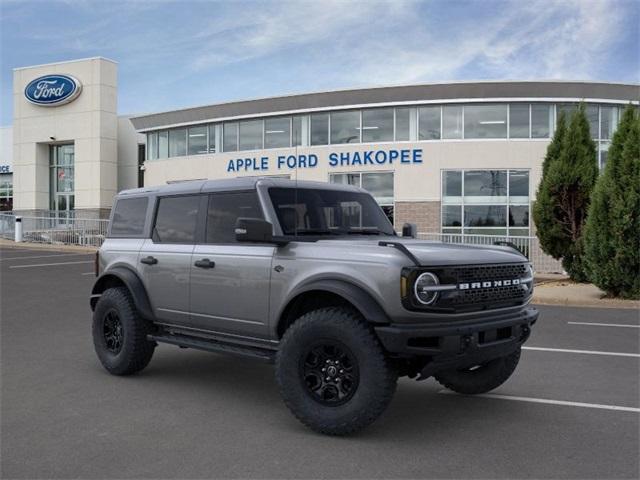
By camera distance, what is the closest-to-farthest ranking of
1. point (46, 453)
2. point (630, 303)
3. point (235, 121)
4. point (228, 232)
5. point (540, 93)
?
point (46, 453) < point (228, 232) < point (630, 303) < point (540, 93) < point (235, 121)

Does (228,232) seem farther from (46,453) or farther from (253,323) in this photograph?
(46,453)

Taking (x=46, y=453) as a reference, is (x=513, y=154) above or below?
above

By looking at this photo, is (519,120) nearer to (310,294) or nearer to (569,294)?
(569,294)

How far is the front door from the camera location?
528cm

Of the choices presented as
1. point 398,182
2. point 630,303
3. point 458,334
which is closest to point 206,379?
point 458,334

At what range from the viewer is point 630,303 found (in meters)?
12.8

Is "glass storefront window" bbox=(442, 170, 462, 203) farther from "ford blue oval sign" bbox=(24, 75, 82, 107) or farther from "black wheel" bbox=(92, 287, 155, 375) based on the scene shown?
"ford blue oval sign" bbox=(24, 75, 82, 107)

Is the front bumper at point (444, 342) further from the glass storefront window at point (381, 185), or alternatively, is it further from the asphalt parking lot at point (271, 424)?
the glass storefront window at point (381, 185)

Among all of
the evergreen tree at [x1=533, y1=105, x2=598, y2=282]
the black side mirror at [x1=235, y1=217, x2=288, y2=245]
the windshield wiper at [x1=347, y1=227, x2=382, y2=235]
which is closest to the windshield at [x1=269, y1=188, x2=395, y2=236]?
the windshield wiper at [x1=347, y1=227, x2=382, y2=235]

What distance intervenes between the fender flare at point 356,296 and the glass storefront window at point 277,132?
2486cm

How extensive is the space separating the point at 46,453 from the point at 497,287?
341 cm

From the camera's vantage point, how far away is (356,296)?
15.0 ft

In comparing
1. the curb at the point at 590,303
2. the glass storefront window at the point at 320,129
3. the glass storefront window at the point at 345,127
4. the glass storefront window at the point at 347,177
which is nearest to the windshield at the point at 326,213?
the curb at the point at 590,303

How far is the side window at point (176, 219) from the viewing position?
6121 mm
